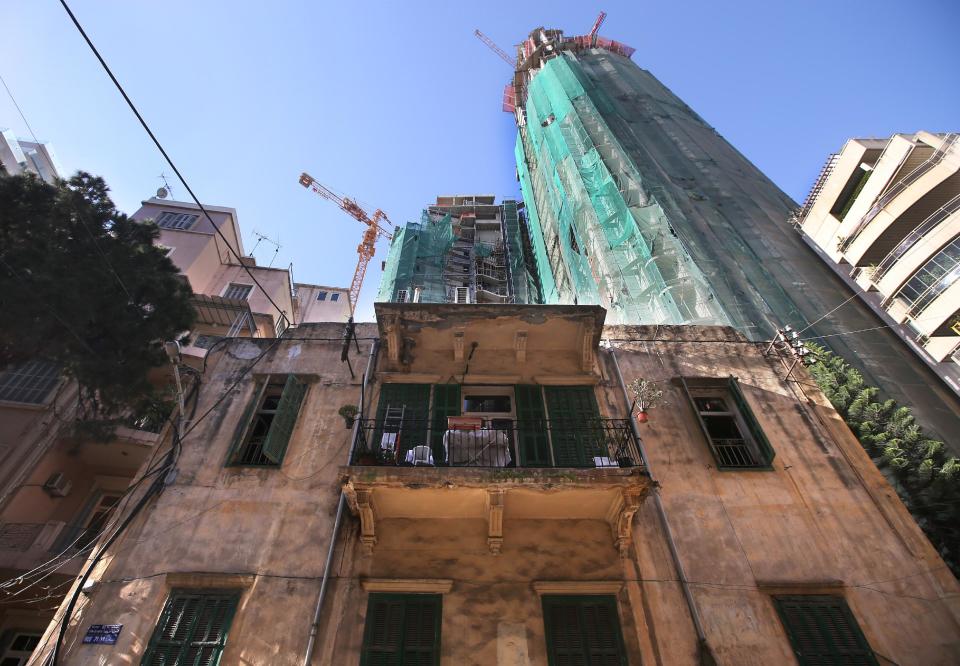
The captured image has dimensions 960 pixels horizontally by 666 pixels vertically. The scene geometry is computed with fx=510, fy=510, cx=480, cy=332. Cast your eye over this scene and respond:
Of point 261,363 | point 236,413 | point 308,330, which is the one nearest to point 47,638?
point 236,413

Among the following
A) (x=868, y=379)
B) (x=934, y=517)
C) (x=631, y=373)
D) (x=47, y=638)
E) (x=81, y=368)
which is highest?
(x=868, y=379)

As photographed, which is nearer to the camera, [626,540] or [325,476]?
[626,540]

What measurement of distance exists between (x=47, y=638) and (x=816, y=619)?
34.4ft

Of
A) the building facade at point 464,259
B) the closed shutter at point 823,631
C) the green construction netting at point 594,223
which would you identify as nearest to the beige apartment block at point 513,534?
the closed shutter at point 823,631

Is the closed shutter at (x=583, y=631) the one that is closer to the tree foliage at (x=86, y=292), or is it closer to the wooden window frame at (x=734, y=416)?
the wooden window frame at (x=734, y=416)

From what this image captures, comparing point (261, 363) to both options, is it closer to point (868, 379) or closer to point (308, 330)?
point (308, 330)

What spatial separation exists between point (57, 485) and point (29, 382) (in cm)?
358

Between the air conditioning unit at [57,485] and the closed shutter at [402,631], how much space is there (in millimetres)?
9851

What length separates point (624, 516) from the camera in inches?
303

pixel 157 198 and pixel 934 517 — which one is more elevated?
pixel 157 198

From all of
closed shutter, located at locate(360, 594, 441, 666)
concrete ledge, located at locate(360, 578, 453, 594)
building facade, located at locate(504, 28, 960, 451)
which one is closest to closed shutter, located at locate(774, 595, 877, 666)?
concrete ledge, located at locate(360, 578, 453, 594)

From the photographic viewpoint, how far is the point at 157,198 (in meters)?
26.0

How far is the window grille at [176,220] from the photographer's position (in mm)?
23938

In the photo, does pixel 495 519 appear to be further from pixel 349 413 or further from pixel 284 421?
pixel 284 421
